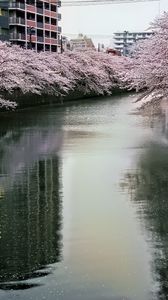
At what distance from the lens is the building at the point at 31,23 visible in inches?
Result: 3467

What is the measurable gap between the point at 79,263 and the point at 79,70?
167 feet

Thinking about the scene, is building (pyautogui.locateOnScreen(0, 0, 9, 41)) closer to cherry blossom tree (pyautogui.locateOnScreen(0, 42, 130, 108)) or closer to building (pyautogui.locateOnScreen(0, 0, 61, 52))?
building (pyautogui.locateOnScreen(0, 0, 61, 52))

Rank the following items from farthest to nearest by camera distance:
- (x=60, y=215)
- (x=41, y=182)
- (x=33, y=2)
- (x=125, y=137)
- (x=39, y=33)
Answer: (x=39, y=33)
(x=33, y=2)
(x=125, y=137)
(x=41, y=182)
(x=60, y=215)

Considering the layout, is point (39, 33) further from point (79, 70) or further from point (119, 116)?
point (119, 116)

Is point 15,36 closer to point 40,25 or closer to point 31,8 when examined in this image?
point 31,8

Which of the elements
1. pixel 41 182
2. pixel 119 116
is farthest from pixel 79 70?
pixel 41 182

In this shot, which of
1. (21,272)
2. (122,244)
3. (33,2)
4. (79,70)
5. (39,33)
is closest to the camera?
(21,272)

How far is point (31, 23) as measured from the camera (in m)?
98.5

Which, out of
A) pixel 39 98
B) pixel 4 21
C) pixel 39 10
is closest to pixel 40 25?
pixel 39 10

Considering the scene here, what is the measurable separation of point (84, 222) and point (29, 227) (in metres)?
0.88

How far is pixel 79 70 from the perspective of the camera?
56.8m

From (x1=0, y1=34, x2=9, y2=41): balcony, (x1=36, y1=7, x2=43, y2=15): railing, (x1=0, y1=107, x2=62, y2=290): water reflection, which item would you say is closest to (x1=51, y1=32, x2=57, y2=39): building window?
(x1=36, y1=7, x2=43, y2=15): railing

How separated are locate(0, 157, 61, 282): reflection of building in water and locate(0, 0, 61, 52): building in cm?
6918

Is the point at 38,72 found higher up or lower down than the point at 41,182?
higher up
